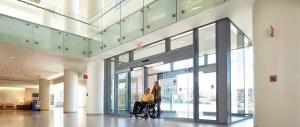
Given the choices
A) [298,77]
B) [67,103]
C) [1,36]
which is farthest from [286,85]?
[67,103]

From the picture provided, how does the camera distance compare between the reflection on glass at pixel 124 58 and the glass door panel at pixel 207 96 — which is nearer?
the glass door panel at pixel 207 96

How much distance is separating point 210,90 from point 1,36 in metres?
7.86

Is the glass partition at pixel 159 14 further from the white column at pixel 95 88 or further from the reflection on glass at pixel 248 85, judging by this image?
the white column at pixel 95 88

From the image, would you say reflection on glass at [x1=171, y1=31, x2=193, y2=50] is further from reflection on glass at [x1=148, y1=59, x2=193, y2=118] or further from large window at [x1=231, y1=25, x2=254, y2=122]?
large window at [x1=231, y1=25, x2=254, y2=122]

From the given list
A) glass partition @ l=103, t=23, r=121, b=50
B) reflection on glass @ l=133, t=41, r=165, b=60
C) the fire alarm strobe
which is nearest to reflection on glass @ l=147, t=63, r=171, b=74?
reflection on glass @ l=133, t=41, r=165, b=60

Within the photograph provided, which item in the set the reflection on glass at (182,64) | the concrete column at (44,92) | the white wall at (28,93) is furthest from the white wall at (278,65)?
the white wall at (28,93)

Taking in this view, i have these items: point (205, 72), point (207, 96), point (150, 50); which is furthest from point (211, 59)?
point (150, 50)

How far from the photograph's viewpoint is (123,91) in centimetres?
1273

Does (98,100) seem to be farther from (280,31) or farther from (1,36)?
(280,31)

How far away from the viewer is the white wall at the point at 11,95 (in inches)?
1328

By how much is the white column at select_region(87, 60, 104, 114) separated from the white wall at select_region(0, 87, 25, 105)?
2435cm

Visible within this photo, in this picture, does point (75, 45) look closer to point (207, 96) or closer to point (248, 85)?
point (207, 96)

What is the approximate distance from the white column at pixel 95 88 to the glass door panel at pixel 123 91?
130cm

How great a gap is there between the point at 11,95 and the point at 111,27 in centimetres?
2716
